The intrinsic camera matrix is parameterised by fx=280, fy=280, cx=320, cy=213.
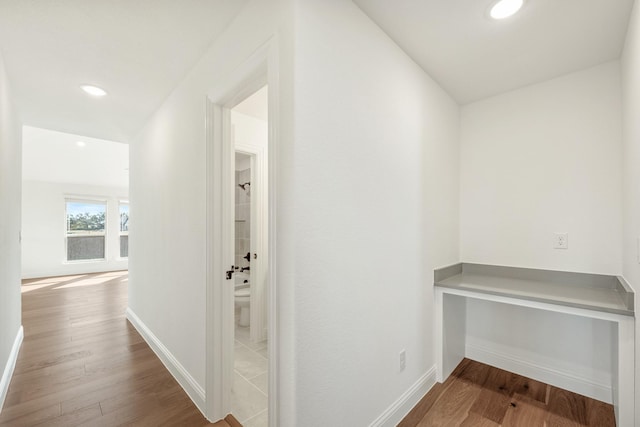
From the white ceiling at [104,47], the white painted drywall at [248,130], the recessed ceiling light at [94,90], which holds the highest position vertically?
the white ceiling at [104,47]

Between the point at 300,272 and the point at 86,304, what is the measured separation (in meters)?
4.88

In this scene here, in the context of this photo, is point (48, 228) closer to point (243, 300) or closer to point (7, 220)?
point (7, 220)

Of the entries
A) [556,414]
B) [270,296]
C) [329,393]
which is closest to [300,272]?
[270,296]

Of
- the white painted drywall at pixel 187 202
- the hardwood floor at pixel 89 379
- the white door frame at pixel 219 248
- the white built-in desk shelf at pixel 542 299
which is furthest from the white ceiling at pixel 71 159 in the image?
the white built-in desk shelf at pixel 542 299

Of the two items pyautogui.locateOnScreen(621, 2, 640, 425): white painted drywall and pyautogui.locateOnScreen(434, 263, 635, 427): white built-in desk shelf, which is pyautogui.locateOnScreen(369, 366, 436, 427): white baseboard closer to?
pyautogui.locateOnScreen(434, 263, 635, 427): white built-in desk shelf

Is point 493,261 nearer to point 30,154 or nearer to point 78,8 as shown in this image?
point 78,8

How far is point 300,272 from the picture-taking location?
1.17 metres

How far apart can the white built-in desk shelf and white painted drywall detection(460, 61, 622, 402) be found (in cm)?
9

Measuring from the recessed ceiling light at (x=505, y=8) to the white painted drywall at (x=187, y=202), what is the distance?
107cm

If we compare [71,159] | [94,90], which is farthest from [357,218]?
[71,159]

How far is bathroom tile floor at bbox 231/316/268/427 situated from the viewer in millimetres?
1831

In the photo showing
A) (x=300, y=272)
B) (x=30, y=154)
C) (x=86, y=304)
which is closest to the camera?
(x=300, y=272)

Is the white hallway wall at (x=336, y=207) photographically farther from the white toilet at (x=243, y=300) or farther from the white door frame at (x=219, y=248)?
the white toilet at (x=243, y=300)

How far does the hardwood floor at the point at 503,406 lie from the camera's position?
1.72 metres
